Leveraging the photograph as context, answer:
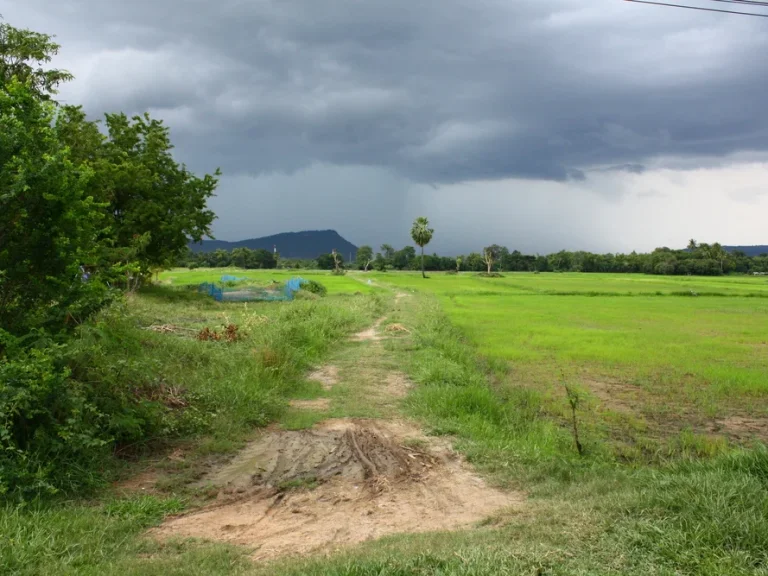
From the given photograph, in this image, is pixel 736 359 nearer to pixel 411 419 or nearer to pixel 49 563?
pixel 411 419

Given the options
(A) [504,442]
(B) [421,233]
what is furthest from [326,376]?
(B) [421,233]

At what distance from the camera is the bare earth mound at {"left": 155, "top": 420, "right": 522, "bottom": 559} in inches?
164

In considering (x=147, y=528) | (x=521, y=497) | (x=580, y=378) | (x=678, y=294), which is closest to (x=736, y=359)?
(x=580, y=378)

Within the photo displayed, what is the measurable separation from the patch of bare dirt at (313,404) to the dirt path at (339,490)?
0.07 m

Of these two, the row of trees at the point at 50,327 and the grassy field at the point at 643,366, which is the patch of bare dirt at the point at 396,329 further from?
the row of trees at the point at 50,327

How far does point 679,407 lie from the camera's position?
30.1ft

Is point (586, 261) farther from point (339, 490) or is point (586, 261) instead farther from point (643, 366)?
point (339, 490)

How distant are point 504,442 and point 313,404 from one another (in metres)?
3.12

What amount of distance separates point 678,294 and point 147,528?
40260mm

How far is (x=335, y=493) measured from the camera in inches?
201

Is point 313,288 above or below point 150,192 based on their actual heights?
below

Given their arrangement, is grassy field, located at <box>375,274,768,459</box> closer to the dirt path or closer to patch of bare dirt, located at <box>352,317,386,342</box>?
the dirt path

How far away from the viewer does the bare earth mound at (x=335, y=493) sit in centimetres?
417

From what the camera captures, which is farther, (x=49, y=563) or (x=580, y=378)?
(x=580, y=378)
